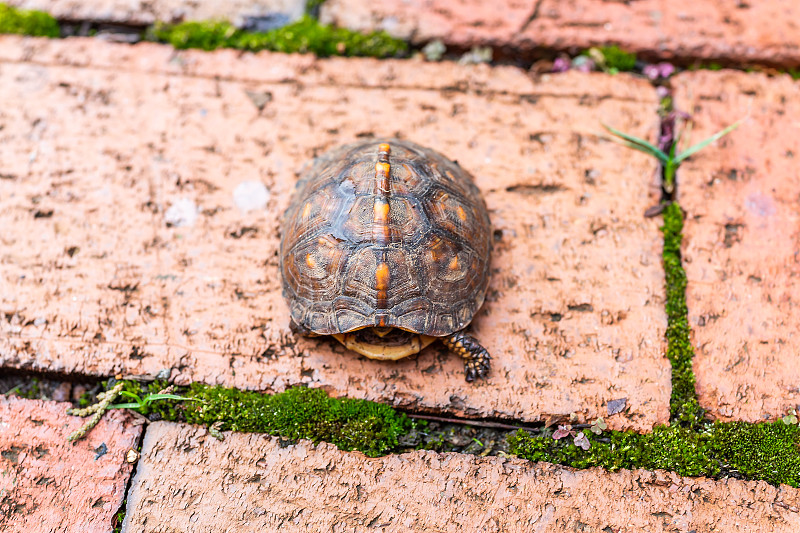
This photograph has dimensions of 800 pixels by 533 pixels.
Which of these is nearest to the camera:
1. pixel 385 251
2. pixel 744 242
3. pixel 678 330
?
pixel 385 251

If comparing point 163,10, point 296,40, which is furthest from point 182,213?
point 163,10

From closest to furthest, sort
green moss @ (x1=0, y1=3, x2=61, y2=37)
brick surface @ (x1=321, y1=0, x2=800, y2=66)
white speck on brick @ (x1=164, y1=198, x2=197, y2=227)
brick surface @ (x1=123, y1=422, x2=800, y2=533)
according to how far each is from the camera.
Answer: brick surface @ (x1=123, y1=422, x2=800, y2=533) → white speck on brick @ (x1=164, y1=198, x2=197, y2=227) → brick surface @ (x1=321, y1=0, x2=800, y2=66) → green moss @ (x1=0, y1=3, x2=61, y2=37)

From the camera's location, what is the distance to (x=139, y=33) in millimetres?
3412

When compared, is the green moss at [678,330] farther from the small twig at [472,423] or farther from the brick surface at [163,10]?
the brick surface at [163,10]

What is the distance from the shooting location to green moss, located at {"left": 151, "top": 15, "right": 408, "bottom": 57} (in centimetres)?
329

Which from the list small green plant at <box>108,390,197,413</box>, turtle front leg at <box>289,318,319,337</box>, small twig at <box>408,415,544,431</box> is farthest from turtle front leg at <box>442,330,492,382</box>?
small green plant at <box>108,390,197,413</box>

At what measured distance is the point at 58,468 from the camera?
2.40m

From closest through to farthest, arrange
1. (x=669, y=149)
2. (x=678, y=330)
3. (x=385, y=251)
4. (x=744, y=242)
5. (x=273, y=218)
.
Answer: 1. (x=385, y=251)
2. (x=678, y=330)
3. (x=744, y=242)
4. (x=273, y=218)
5. (x=669, y=149)

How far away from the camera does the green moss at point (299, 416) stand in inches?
96.2

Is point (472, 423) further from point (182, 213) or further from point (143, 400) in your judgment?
point (182, 213)

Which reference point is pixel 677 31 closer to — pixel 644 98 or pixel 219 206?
pixel 644 98

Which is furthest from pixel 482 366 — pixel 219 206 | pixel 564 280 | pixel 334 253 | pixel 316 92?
pixel 316 92

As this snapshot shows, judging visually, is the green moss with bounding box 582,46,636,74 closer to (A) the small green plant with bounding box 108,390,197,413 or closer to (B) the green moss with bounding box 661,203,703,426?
(B) the green moss with bounding box 661,203,703,426

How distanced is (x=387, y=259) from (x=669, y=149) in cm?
172
